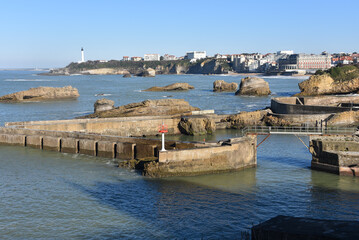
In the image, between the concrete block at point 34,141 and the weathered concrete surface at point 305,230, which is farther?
the concrete block at point 34,141

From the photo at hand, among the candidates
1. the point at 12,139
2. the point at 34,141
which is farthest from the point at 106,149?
the point at 12,139

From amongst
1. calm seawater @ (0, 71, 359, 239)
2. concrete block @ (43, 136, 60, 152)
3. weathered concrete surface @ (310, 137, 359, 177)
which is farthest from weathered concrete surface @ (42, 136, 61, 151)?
weathered concrete surface @ (310, 137, 359, 177)

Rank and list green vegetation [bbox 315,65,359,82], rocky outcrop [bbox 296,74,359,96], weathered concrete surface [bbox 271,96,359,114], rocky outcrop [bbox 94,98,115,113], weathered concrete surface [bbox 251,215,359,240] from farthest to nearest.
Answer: green vegetation [bbox 315,65,359,82] < rocky outcrop [bbox 296,74,359,96] < rocky outcrop [bbox 94,98,115,113] < weathered concrete surface [bbox 271,96,359,114] < weathered concrete surface [bbox 251,215,359,240]

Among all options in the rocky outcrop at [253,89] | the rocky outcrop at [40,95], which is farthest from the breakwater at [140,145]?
the rocky outcrop at [253,89]

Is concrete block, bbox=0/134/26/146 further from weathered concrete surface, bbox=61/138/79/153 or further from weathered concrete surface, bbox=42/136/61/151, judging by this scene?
weathered concrete surface, bbox=61/138/79/153

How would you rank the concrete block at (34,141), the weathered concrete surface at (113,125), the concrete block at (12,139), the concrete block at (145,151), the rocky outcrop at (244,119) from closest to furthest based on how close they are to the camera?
1. the concrete block at (145,151)
2. the concrete block at (34,141)
3. the concrete block at (12,139)
4. the weathered concrete surface at (113,125)
5. the rocky outcrop at (244,119)

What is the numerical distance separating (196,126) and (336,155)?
19141 millimetres

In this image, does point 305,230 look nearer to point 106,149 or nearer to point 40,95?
point 106,149

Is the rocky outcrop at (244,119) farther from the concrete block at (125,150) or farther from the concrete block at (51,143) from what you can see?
the concrete block at (51,143)

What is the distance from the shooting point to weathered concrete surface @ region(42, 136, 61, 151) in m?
34.8

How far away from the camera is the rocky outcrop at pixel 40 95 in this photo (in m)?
87.1

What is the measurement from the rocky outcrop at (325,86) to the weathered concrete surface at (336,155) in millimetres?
48683

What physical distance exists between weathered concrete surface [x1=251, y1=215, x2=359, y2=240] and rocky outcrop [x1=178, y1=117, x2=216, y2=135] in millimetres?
30653

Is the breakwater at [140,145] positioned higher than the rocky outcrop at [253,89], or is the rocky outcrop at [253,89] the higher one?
the rocky outcrop at [253,89]
